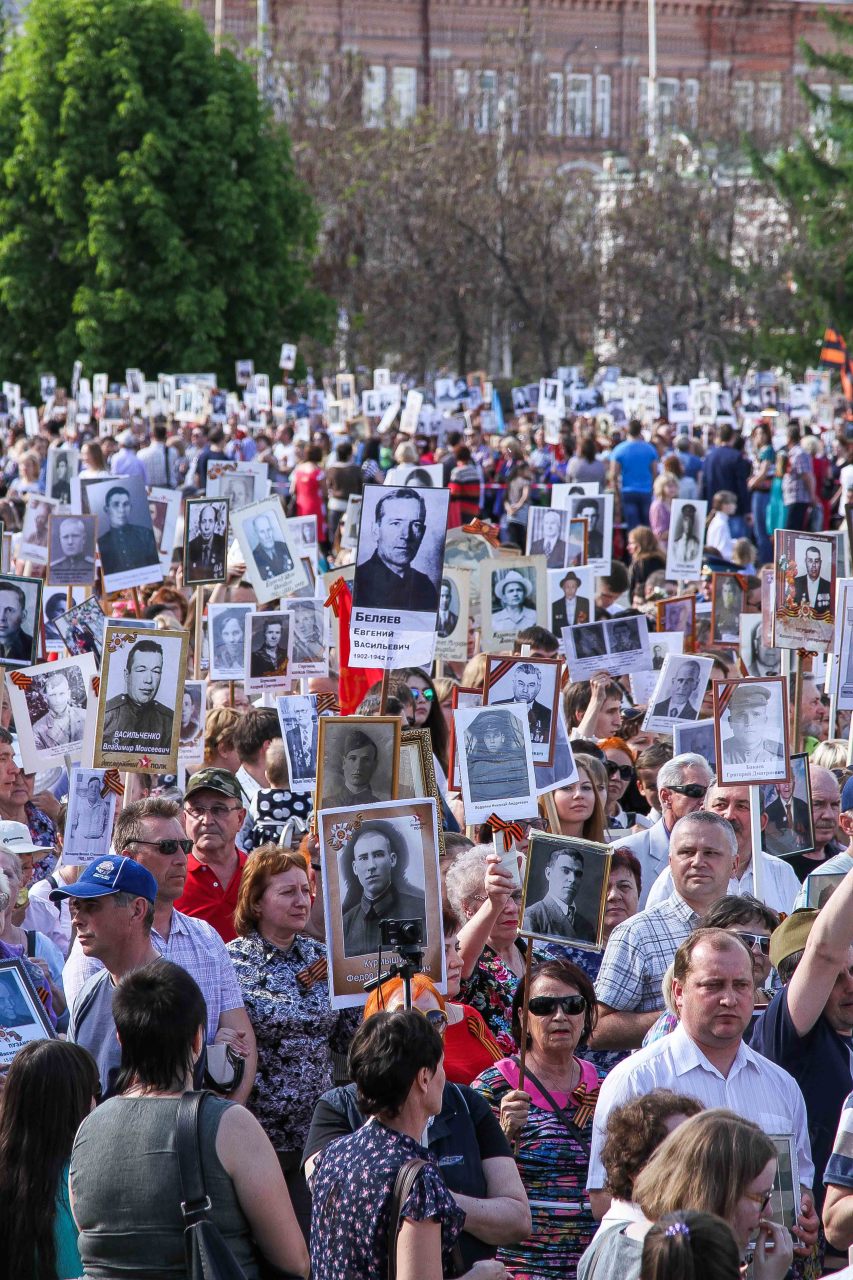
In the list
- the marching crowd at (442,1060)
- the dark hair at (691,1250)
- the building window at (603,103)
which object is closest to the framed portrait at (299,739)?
the marching crowd at (442,1060)

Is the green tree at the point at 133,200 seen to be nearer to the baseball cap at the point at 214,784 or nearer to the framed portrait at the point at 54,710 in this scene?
the framed portrait at the point at 54,710

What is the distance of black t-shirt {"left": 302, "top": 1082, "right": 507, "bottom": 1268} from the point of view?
4.23 meters

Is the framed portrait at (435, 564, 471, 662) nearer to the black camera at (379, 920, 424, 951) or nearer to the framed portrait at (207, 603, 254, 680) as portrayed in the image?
the framed portrait at (207, 603, 254, 680)

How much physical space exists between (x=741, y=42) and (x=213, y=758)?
62056 millimetres

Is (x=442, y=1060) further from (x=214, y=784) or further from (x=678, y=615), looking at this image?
(x=678, y=615)

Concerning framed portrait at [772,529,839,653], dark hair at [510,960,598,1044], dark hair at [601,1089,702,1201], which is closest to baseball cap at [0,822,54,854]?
dark hair at [510,960,598,1044]

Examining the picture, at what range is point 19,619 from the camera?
27.9 ft

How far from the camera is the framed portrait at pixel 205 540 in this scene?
10.6m

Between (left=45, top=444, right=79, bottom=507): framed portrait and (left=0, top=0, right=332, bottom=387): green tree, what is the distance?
22.3 metres

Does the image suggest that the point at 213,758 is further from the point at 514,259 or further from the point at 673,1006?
the point at 514,259

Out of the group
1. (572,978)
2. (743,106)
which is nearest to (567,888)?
(572,978)

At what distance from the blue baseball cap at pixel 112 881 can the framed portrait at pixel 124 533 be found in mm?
6445

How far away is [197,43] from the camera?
3956cm

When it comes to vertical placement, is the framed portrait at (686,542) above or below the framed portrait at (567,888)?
above
